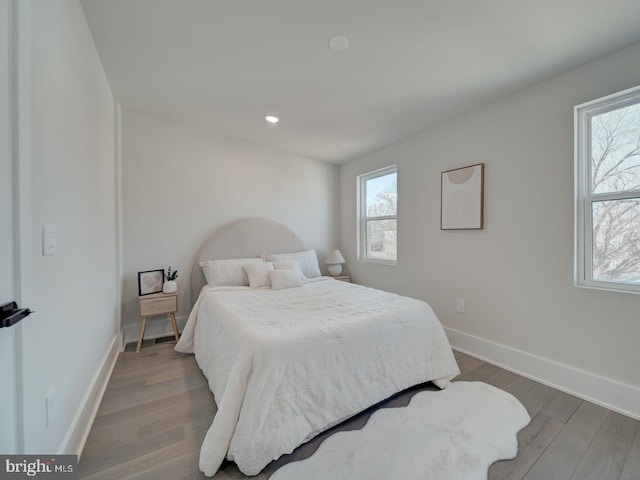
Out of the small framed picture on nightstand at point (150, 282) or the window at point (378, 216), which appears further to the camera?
the window at point (378, 216)

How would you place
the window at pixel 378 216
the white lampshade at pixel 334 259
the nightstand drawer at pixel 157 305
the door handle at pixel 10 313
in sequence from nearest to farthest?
the door handle at pixel 10 313 → the nightstand drawer at pixel 157 305 → the window at pixel 378 216 → the white lampshade at pixel 334 259

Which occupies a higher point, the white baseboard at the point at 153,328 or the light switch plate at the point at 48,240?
the light switch plate at the point at 48,240

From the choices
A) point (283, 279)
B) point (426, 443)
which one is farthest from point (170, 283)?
point (426, 443)

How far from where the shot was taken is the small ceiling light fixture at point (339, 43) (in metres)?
1.73

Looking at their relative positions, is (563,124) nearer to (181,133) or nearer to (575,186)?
(575,186)

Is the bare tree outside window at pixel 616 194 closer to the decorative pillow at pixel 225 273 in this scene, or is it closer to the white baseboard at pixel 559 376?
the white baseboard at pixel 559 376

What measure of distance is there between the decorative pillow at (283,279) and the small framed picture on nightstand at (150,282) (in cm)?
124

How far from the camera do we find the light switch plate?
1089 mm

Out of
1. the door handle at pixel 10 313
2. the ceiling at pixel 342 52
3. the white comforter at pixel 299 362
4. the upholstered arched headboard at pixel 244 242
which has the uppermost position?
the ceiling at pixel 342 52

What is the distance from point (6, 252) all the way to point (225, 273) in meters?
2.22

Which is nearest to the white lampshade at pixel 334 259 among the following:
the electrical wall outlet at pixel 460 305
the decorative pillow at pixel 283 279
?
the decorative pillow at pixel 283 279

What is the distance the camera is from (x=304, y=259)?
3650mm

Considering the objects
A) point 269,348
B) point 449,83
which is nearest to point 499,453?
point 269,348

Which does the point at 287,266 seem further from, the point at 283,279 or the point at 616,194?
the point at 616,194
